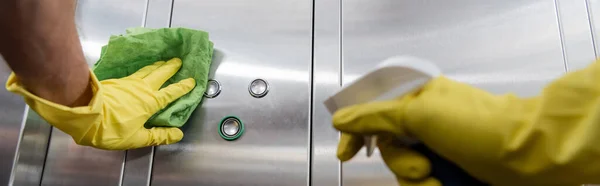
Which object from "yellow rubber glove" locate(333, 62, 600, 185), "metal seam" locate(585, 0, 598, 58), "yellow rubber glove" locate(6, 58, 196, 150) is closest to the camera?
"yellow rubber glove" locate(333, 62, 600, 185)

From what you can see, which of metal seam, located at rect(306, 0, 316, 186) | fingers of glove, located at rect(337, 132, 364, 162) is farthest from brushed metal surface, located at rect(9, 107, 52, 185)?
fingers of glove, located at rect(337, 132, 364, 162)

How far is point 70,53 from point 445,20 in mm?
667

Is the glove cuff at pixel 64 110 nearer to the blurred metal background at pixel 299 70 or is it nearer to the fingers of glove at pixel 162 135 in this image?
the fingers of glove at pixel 162 135

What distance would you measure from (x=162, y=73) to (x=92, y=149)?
241mm

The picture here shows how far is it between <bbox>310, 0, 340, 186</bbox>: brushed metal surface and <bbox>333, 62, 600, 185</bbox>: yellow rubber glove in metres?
0.43

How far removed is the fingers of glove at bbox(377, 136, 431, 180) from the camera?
473 mm

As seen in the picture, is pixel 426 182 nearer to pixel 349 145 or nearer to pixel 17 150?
pixel 349 145

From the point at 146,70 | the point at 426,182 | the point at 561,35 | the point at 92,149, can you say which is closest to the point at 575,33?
the point at 561,35

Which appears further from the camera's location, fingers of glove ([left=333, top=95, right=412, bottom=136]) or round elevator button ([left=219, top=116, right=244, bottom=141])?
round elevator button ([left=219, top=116, right=244, bottom=141])

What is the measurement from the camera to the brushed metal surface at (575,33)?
2.78 ft

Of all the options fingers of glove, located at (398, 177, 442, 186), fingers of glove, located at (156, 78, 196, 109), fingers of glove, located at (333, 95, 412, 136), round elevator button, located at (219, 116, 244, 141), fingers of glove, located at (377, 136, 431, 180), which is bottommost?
fingers of glove, located at (398, 177, 442, 186)

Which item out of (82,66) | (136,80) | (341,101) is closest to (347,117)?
(341,101)

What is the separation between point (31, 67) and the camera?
57cm

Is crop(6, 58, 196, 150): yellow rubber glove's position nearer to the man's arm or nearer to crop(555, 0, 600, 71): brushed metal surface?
the man's arm
